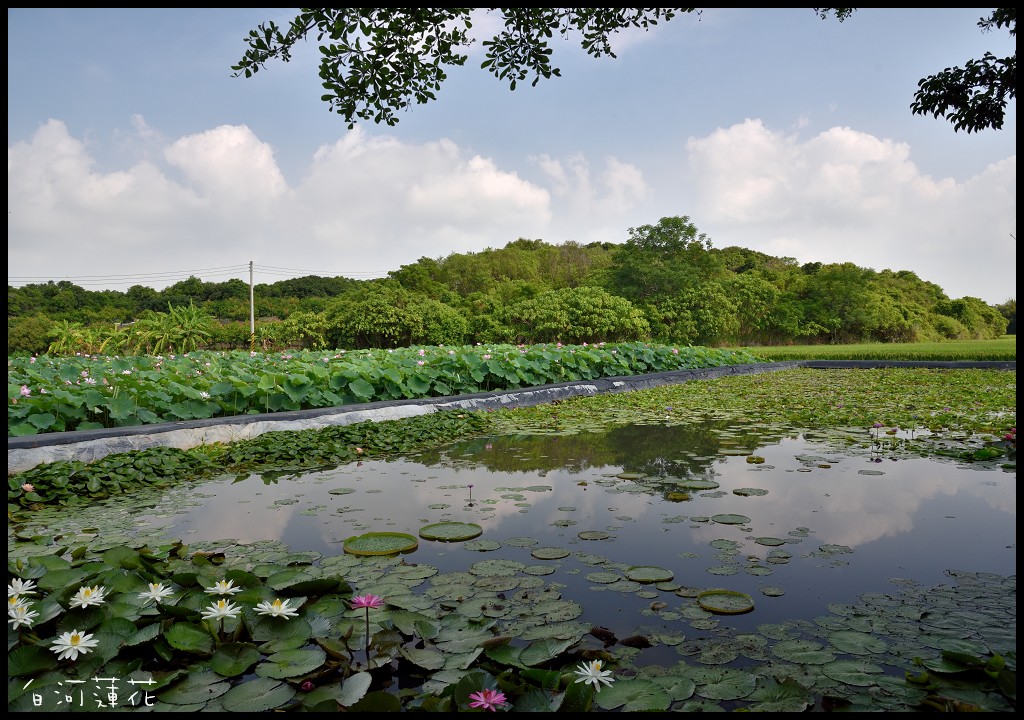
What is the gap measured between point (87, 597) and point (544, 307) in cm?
1883

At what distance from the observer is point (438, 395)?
268 inches

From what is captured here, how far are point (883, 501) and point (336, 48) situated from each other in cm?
357

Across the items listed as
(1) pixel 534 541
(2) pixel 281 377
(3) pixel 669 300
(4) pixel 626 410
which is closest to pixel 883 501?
(1) pixel 534 541

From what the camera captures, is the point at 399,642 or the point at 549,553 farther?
the point at 549,553

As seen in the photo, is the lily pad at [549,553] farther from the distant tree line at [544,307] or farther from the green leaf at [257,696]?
the distant tree line at [544,307]

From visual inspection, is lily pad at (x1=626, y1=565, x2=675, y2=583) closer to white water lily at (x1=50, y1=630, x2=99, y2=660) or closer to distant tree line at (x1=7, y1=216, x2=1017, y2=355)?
white water lily at (x1=50, y1=630, x2=99, y2=660)

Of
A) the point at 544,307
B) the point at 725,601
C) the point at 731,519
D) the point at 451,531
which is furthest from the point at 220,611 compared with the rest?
the point at 544,307

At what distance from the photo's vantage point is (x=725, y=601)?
189cm

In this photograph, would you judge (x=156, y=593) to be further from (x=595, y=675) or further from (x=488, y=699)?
(x=595, y=675)

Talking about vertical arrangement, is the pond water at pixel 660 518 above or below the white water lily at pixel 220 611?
below

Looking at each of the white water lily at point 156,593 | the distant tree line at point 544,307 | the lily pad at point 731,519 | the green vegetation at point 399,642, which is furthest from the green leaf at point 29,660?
the distant tree line at point 544,307

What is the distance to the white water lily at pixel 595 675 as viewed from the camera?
139cm

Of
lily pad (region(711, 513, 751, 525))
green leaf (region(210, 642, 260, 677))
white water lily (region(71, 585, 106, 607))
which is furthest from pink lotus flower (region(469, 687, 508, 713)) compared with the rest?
lily pad (region(711, 513, 751, 525))

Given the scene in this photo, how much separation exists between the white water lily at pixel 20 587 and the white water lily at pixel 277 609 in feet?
2.05
